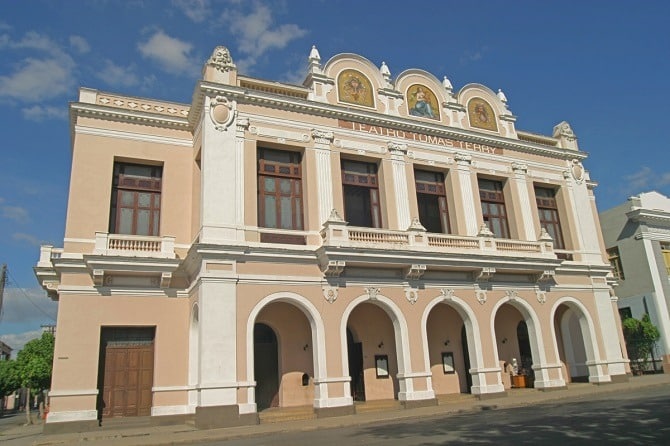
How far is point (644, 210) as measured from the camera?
2956cm

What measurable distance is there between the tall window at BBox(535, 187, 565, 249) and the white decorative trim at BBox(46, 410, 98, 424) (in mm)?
19340

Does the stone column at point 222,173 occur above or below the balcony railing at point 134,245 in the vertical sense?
above

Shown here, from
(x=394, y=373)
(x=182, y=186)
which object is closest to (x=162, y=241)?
(x=182, y=186)

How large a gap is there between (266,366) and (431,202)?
366 inches

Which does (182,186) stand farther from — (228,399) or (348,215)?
(228,399)

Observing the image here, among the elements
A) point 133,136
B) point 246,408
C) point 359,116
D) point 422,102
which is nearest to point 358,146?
point 359,116

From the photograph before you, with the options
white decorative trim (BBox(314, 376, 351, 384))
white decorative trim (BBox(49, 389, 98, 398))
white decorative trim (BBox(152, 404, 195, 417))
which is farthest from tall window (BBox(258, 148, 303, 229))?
white decorative trim (BBox(49, 389, 98, 398))

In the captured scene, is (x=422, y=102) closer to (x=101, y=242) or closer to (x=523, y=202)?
(x=523, y=202)

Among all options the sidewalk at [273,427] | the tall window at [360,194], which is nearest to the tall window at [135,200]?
the sidewalk at [273,427]

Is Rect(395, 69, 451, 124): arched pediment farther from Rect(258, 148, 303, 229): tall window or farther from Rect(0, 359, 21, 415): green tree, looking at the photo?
Rect(0, 359, 21, 415): green tree

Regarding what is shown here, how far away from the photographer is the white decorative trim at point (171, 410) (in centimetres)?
1666

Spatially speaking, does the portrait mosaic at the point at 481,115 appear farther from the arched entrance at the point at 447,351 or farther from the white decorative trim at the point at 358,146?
the arched entrance at the point at 447,351

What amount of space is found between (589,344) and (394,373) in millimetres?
8876

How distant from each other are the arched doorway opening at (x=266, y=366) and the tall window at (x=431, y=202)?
7658mm
